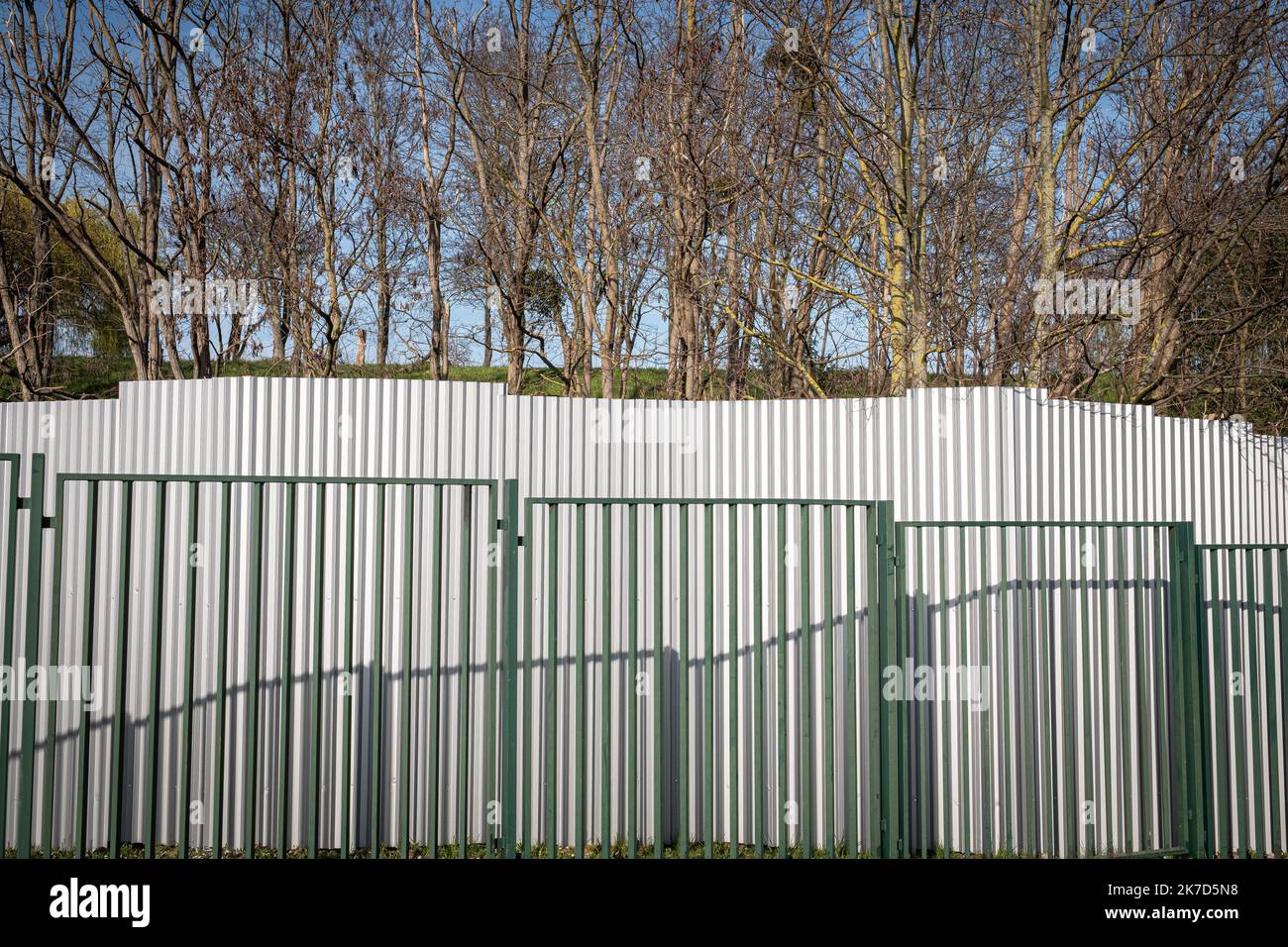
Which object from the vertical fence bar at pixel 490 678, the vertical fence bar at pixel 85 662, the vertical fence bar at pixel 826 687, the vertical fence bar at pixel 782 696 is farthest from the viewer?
the vertical fence bar at pixel 826 687

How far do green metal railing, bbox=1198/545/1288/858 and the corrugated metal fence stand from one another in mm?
30

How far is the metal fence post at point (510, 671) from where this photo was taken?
501cm

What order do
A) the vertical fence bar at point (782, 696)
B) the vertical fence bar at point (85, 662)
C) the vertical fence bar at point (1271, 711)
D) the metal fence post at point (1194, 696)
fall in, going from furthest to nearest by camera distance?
the vertical fence bar at point (1271, 711) < the metal fence post at point (1194, 696) < the vertical fence bar at point (782, 696) < the vertical fence bar at point (85, 662)

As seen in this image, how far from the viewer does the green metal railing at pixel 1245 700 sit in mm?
6680

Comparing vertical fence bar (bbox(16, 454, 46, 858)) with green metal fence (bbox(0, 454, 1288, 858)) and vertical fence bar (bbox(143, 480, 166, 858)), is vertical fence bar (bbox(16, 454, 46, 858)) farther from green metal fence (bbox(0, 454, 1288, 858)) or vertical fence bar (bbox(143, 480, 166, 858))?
green metal fence (bbox(0, 454, 1288, 858))

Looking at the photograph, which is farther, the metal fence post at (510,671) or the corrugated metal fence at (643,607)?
the corrugated metal fence at (643,607)

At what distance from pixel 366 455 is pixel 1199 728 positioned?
560cm

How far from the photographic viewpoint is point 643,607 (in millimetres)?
7117

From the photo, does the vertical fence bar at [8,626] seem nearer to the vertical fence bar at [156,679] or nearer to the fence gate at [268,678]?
the vertical fence bar at [156,679]

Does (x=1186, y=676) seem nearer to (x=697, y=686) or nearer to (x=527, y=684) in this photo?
(x=697, y=686)

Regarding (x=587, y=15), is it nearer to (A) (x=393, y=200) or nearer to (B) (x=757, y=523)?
(A) (x=393, y=200)

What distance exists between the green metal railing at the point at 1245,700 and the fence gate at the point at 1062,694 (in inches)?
12.1

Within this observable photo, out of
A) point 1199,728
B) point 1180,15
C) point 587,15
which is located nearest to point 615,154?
point 587,15

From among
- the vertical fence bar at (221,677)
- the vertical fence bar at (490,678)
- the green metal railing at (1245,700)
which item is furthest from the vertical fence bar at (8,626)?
the green metal railing at (1245,700)
